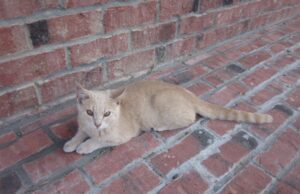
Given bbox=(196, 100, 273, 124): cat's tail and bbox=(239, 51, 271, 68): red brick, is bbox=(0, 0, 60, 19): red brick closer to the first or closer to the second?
bbox=(196, 100, 273, 124): cat's tail

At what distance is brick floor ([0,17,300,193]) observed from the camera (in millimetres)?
1033

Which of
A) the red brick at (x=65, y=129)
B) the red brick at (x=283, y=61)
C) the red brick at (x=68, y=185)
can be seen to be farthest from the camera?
the red brick at (x=283, y=61)

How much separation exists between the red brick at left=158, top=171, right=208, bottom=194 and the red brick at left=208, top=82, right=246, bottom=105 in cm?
49

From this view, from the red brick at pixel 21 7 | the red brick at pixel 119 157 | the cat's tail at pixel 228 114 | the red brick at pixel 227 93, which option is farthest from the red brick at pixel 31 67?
the red brick at pixel 227 93

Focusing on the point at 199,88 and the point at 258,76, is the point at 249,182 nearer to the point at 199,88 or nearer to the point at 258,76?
the point at 199,88

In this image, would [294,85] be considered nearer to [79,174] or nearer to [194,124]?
[194,124]

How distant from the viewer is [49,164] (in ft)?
3.56

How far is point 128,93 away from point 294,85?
0.95 m

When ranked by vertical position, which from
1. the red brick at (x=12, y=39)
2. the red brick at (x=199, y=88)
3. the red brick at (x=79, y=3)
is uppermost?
the red brick at (x=79, y=3)

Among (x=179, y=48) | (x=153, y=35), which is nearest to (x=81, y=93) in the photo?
(x=153, y=35)

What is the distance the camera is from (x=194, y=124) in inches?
51.7

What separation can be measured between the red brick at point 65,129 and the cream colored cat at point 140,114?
6 cm

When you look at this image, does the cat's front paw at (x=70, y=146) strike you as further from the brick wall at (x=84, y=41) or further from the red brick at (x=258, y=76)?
the red brick at (x=258, y=76)

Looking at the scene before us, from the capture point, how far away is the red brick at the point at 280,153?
1.13 m
